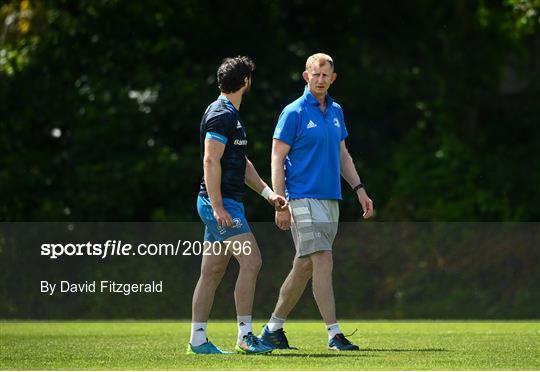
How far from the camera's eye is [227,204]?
26.8 ft

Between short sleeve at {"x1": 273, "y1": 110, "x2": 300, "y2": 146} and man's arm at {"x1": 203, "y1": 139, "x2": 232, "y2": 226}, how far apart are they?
723 millimetres

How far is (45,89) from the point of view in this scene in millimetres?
18953

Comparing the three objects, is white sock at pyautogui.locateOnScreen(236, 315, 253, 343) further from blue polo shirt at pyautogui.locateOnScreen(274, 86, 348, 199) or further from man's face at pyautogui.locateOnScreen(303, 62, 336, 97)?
man's face at pyautogui.locateOnScreen(303, 62, 336, 97)

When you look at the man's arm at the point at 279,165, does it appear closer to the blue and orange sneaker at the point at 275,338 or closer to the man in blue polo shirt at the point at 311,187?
the man in blue polo shirt at the point at 311,187

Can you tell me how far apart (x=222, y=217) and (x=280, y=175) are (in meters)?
0.77

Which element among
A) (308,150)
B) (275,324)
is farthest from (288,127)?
(275,324)

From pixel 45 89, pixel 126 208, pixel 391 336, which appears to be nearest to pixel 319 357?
pixel 391 336

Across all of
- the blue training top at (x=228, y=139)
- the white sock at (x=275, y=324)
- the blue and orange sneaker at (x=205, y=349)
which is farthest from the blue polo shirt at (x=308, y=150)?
the blue and orange sneaker at (x=205, y=349)

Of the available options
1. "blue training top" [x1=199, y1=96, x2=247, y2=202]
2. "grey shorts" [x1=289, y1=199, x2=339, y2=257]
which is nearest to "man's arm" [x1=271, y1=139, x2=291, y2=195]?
"grey shorts" [x1=289, y1=199, x2=339, y2=257]

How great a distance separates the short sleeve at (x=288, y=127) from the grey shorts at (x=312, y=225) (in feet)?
1.50

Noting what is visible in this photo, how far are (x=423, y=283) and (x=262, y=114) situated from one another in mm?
4126

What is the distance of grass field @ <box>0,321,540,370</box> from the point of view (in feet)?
24.6

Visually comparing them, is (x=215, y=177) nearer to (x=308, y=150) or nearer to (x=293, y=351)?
(x=308, y=150)

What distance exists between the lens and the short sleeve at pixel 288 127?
8.65 m
